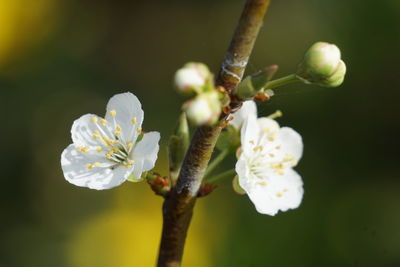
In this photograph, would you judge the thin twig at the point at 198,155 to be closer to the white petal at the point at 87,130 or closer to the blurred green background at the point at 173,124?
the white petal at the point at 87,130

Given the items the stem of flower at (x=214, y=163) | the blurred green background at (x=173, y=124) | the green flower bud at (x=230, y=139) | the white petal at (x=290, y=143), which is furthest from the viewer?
the blurred green background at (x=173, y=124)

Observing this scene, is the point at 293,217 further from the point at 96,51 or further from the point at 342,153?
the point at 96,51

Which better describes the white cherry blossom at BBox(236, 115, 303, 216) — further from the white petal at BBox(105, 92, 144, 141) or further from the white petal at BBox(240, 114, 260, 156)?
the white petal at BBox(105, 92, 144, 141)

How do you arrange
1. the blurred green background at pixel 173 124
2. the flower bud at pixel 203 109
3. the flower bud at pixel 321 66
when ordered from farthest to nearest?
the blurred green background at pixel 173 124 → the flower bud at pixel 321 66 → the flower bud at pixel 203 109
